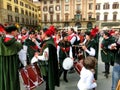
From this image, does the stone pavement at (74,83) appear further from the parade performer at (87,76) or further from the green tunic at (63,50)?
the parade performer at (87,76)

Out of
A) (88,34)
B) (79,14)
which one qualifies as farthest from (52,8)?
(88,34)

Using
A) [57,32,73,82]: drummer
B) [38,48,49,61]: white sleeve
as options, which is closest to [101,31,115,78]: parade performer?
[57,32,73,82]: drummer

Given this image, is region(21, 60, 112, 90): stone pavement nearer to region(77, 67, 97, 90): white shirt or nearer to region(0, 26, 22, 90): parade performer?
region(0, 26, 22, 90): parade performer

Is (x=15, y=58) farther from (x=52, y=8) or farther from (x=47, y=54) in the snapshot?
(x=52, y=8)

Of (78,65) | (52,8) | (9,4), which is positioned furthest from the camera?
(52,8)

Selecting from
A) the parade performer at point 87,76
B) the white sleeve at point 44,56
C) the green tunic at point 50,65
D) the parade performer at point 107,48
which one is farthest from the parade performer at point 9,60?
the parade performer at point 107,48

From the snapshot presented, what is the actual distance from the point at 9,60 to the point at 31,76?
0.79m

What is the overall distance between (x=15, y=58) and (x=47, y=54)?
84 centimetres

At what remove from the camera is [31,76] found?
5.17 m

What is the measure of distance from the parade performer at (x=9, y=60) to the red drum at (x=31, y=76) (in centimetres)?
21

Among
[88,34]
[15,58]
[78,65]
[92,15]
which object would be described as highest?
[92,15]

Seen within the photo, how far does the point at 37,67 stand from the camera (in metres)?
5.52

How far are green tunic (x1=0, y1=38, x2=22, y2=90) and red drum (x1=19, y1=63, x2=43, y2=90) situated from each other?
0.22m

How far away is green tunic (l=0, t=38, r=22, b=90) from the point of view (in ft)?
14.9
